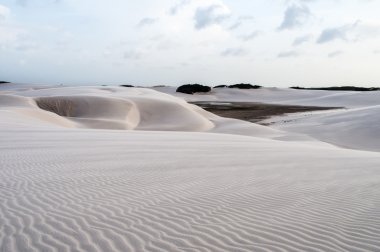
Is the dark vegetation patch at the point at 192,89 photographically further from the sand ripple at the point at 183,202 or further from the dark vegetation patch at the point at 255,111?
the sand ripple at the point at 183,202

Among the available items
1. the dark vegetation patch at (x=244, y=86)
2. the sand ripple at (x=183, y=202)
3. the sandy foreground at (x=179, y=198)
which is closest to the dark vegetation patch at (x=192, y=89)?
the dark vegetation patch at (x=244, y=86)

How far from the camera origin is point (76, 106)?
1056 inches

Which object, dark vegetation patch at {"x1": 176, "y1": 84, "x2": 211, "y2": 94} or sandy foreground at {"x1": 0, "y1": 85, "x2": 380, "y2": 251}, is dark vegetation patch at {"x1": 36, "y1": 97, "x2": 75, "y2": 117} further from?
dark vegetation patch at {"x1": 176, "y1": 84, "x2": 211, "y2": 94}

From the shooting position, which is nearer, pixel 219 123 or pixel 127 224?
pixel 127 224

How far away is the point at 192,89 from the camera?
2712 inches

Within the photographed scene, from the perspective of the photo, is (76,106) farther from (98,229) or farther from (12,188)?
(98,229)

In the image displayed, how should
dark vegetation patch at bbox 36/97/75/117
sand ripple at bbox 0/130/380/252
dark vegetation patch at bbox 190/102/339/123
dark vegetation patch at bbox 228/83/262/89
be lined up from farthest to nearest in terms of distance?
dark vegetation patch at bbox 228/83/262/89 < dark vegetation patch at bbox 190/102/339/123 < dark vegetation patch at bbox 36/97/75/117 < sand ripple at bbox 0/130/380/252

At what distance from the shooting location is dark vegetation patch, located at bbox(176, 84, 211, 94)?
2682 inches

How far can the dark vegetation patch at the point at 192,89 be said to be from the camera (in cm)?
6812

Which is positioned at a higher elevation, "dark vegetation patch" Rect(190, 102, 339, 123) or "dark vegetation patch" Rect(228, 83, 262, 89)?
"dark vegetation patch" Rect(228, 83, 262, 89)

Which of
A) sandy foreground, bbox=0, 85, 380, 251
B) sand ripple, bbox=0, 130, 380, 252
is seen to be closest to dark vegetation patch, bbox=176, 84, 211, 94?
sandy foreground, bbox=0, 85, 380, 251

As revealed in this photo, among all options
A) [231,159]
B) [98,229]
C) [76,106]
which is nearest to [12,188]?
[98,229]

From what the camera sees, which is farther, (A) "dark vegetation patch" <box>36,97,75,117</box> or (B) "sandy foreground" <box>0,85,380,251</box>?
(A) "dark vegetation patch" <box>36,97,75,117</box>

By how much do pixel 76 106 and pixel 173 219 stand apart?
77.1ft
